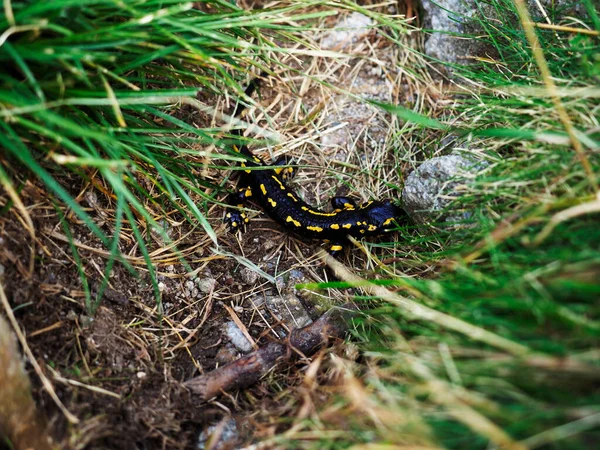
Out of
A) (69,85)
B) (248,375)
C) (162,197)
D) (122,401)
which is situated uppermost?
(69,85)

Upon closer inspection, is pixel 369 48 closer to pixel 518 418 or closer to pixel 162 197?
pixel 162 197

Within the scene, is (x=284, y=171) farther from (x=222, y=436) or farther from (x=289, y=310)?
(x=222, y=436)

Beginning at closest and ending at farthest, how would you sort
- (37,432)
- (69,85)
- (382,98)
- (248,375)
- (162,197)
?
1. (37,432)
2. (69,85)
3. (248,375)
4. (162,197)
5. (382,98)

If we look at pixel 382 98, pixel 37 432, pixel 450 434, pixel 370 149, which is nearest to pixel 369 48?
pixel 382 98

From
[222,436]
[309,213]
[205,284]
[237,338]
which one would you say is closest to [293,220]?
[309,213]

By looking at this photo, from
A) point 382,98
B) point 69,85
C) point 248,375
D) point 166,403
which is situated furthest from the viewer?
point 382,98

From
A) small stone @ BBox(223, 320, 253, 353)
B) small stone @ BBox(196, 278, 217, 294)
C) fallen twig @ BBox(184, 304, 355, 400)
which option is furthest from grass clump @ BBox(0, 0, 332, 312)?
small stone @ BBox(223, 320, 253, 353)

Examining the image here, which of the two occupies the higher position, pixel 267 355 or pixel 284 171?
pixel 284 171
